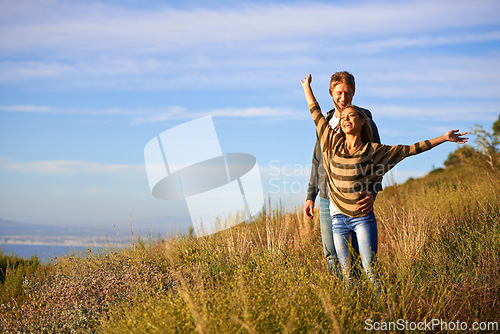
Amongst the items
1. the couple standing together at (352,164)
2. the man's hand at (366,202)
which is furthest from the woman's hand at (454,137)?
the man's hand at (366,202)

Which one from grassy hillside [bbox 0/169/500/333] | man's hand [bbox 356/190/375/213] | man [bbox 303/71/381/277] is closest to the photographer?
grassy hillside [bbox 0/169/500/333]

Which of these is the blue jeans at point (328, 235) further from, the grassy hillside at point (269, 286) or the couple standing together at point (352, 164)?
the grassy hillside at point (269, 286)

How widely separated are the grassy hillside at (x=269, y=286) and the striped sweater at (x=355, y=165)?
674mm

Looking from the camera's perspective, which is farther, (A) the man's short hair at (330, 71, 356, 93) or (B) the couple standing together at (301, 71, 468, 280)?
(A) the man's short hair at (330, 71, 356, 93)

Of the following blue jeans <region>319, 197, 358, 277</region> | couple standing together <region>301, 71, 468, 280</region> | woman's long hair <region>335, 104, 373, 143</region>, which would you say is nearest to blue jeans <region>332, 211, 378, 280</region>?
couple standing together <region>301, 71, 468, 280</region>

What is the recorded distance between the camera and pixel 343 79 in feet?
12.6

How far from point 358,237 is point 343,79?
1360mm

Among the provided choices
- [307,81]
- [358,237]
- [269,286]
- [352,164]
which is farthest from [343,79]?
[269,286]

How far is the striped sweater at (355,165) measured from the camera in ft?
11.8

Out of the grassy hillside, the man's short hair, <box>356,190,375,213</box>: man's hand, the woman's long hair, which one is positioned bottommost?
the grassy hillside

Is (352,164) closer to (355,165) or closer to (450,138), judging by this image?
(355,165)

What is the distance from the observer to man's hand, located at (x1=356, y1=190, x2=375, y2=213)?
11.5ft

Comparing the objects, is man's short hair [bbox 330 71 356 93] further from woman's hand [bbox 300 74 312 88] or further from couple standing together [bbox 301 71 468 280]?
woman's hand [bbox 300 74 312 88]

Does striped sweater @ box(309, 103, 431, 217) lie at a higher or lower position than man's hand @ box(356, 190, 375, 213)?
higher
